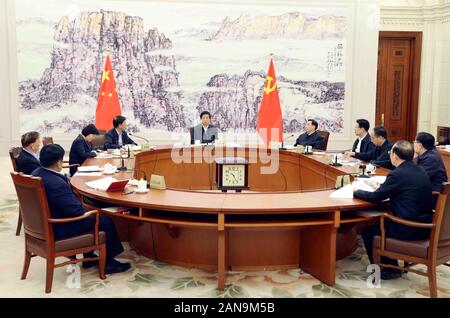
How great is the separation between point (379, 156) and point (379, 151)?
0.17 m

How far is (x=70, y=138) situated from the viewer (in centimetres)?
976

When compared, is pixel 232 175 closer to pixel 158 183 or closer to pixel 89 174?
pixel 158 183

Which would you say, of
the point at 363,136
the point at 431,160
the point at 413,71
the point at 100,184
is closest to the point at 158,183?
the point at 100,184

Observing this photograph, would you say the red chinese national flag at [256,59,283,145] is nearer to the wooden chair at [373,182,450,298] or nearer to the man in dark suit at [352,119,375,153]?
the man in dark suit at [352,119,375,153]

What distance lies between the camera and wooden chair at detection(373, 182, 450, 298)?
151 inches

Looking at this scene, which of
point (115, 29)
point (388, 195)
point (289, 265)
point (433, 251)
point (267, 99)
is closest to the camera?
point (433, 251)

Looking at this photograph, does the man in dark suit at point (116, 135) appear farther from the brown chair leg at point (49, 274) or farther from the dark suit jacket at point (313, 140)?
the brown chair leg at point (49, 274)

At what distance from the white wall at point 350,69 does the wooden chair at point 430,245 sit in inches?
247

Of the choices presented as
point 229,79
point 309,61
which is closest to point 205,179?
point 229,79

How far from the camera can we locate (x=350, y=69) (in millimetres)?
9977

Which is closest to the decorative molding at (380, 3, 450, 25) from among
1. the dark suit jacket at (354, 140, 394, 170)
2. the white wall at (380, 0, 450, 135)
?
the white wall at (380, 0, 450, 135)

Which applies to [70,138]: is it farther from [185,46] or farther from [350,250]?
[350,250]

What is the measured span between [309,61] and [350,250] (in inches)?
226

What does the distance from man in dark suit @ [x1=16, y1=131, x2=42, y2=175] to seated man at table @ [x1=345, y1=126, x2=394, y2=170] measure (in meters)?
3.71
